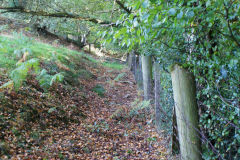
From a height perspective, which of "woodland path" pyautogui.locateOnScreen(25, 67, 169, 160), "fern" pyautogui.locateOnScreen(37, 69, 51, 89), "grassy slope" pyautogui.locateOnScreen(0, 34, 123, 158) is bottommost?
"woodland path" pyautogui.locateOnScreen(25, 67, 169, 160)

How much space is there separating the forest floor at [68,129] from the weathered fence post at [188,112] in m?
1.21

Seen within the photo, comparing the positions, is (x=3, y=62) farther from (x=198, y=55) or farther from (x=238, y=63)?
(x=238, y=63)

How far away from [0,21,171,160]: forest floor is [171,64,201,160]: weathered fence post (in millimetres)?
1214

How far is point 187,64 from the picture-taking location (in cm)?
309

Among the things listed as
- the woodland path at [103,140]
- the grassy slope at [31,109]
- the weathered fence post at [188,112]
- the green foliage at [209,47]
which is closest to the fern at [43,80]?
the grassy slope at [31,109]

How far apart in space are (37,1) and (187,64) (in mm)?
7828

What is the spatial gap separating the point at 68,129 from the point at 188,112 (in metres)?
3.58

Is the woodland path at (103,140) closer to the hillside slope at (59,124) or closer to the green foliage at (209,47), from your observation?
the hillside slope at (59,124)

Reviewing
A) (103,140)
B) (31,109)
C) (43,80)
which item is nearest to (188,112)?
(103,140)

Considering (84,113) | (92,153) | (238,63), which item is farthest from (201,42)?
(84,113)

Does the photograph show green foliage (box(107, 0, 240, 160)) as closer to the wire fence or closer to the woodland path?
the wire fence

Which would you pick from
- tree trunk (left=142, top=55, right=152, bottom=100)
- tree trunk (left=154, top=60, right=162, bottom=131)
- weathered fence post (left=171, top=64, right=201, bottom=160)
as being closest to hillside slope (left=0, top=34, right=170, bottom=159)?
tree trunk (left=154, top=60, right=162, bottom=131)

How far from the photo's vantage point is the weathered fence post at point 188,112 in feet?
10.2

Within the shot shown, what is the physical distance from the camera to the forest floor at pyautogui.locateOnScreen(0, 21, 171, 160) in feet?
13.5
